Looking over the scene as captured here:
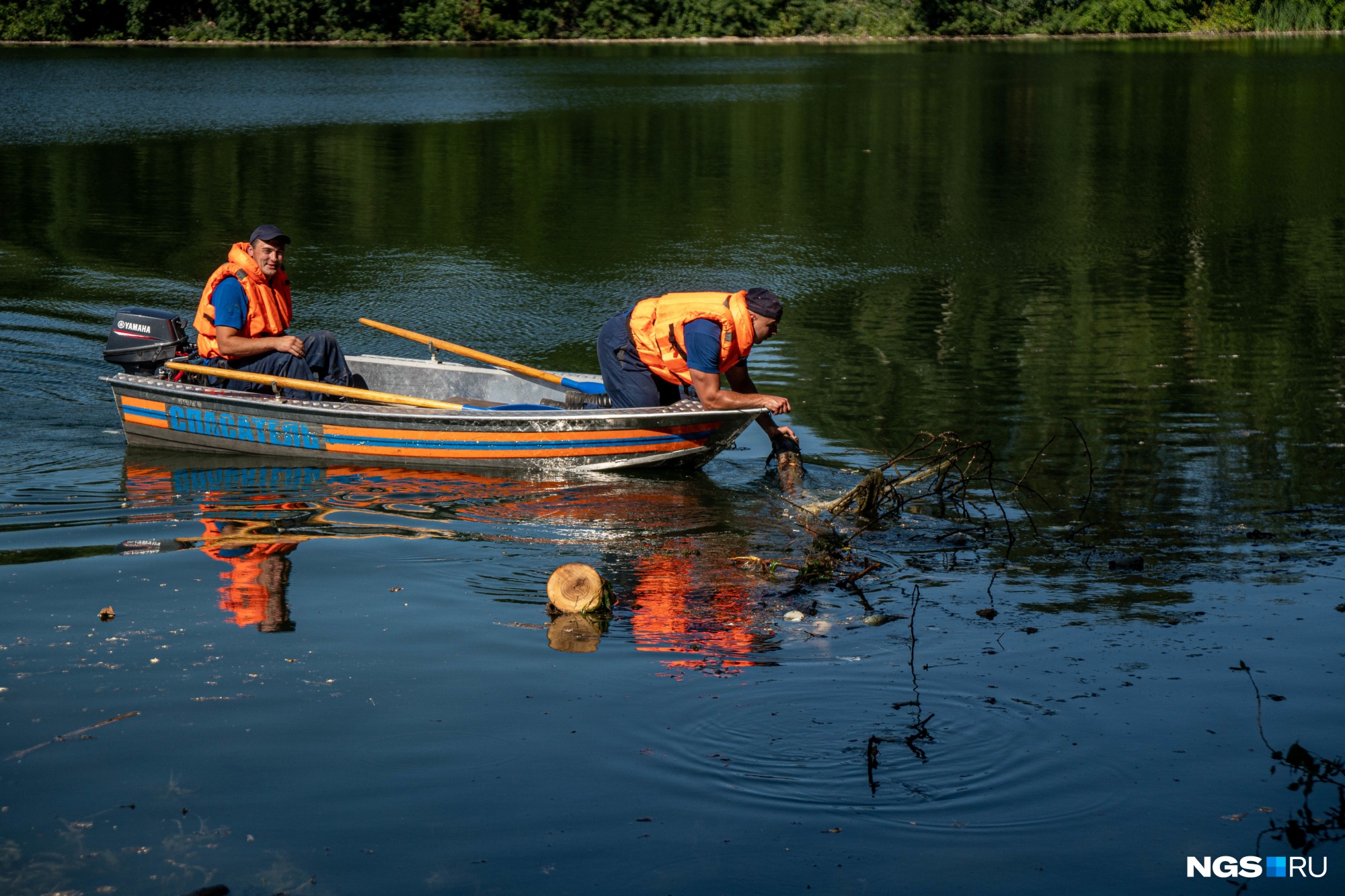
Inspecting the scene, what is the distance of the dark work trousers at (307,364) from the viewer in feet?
33.1

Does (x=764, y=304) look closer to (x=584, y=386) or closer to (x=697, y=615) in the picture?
(x=584, y=386)

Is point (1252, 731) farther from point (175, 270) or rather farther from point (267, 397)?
point (175, 270)

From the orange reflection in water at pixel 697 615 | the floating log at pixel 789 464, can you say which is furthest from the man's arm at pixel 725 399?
the orange reflection in water at pixel 697 615

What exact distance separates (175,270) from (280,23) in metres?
45.6

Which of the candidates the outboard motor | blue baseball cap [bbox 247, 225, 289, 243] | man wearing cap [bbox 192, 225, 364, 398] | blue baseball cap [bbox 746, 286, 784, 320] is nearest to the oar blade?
man wearing cap [bbox 192, 225, 364, 398]

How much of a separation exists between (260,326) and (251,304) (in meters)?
0.19

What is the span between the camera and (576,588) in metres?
6.71

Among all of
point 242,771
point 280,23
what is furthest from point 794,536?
point 280,23

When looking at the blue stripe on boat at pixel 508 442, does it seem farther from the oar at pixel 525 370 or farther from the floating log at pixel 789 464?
the oar at pixel 525 370

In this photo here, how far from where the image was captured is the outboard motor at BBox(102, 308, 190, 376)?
10344 mm

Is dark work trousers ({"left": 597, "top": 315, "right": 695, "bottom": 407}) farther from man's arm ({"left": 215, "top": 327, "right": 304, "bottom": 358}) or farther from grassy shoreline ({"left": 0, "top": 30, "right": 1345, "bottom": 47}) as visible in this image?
→ grassy shoreline ({"left": 0, "top": 30, "right": 1345, "bottom": 47})

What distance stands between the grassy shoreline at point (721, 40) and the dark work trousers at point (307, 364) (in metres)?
49.9

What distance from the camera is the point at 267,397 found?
9844 mm

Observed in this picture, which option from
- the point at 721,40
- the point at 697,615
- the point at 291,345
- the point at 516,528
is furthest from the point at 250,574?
the point at 721,40
